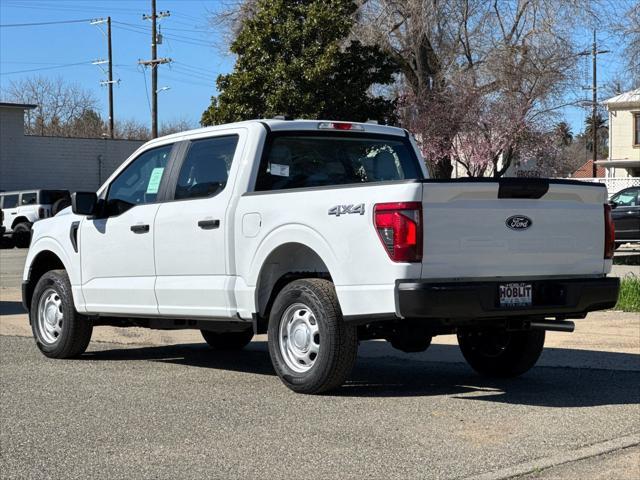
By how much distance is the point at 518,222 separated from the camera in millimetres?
7383

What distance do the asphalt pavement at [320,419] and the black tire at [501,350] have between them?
0.13m

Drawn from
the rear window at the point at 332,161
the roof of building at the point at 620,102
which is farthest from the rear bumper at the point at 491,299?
the roof of building at the point at 620,102

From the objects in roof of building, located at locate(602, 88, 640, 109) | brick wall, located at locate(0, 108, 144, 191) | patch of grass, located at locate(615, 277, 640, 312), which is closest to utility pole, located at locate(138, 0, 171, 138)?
brick wall, located at locate(0, 108, 144, 191)

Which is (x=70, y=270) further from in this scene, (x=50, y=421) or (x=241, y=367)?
(x=50, y=421)

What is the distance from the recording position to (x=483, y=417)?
696 cm

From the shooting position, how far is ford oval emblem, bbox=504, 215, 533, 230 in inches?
289

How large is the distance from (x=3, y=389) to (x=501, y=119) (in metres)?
33.3

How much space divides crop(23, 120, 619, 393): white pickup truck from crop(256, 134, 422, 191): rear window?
0.01m

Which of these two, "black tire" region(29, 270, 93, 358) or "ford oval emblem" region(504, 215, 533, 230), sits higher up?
"ford oval emblem" region(504, 215, 533, 230)

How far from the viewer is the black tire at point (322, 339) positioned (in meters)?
7.46

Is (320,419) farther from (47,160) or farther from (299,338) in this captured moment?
(47,160)

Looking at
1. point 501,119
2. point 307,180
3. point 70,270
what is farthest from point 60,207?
point 501,119

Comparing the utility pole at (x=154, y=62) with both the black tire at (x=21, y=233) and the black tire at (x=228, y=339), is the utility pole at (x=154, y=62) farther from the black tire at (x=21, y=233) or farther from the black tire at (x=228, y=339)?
the black tire at (x=228, y=339)

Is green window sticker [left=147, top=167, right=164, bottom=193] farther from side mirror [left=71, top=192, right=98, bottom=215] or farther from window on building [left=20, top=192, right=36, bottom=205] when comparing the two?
window on building [left=20, top=192, right=36, bottom=205]
